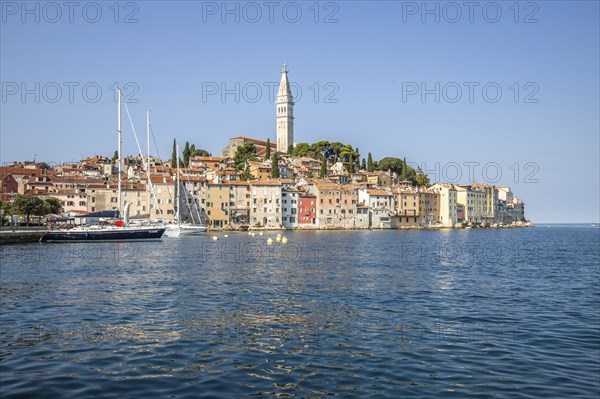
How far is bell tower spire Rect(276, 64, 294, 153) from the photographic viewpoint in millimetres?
166375

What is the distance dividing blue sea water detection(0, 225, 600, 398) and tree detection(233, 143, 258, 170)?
3996 inches

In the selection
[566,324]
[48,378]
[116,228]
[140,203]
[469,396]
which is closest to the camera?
[469,396]

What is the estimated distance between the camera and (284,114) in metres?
167

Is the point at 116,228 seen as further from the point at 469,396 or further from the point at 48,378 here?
the point at 469,396

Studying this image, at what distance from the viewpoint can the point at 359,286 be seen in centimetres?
2152

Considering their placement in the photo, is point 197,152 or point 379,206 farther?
point 197,152

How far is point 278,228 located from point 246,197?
8464mm

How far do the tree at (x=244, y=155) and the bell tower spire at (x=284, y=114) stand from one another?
3205 centimetres

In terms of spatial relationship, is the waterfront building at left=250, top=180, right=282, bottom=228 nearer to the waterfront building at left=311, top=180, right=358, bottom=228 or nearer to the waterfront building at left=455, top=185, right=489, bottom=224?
the waterfront building at left=311, top=180, right=358, bottom=228

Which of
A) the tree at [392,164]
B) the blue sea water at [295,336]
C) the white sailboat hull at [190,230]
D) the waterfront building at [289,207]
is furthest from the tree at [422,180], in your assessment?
the blue sea water at [295,336]

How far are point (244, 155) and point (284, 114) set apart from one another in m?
40.8

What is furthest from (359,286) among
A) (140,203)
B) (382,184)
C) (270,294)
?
(382,184)

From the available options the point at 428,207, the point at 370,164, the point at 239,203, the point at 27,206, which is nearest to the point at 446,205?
the point at 428,207

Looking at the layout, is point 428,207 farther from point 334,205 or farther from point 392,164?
point 334,205
